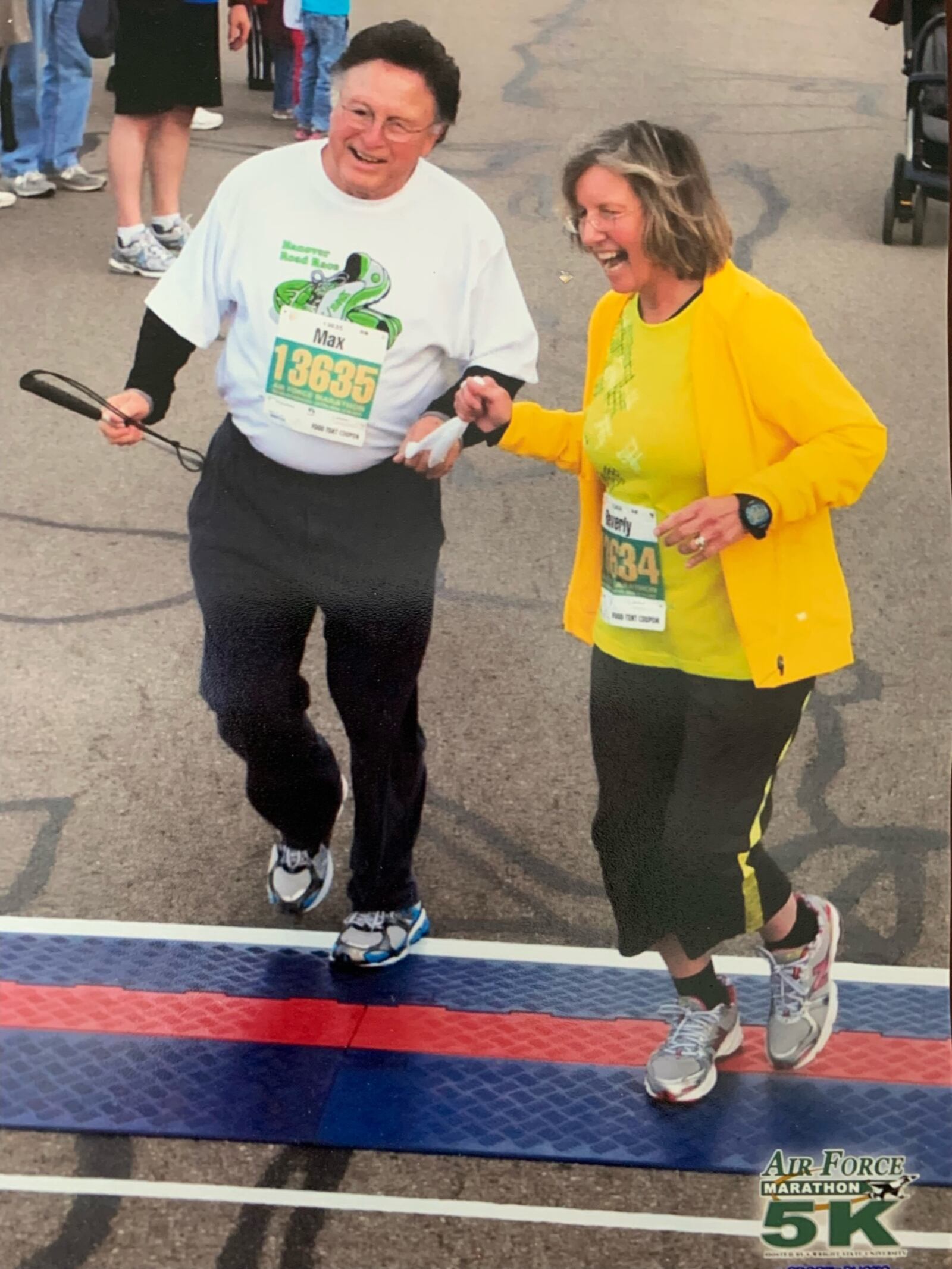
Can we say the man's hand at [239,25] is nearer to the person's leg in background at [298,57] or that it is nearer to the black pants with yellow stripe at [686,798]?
the person's leg in background at [298,57]

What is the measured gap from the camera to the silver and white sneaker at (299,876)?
6.84 feet

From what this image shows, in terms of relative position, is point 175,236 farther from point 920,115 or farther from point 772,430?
point 920,115

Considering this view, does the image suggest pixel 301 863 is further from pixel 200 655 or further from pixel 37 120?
pixel 37 120

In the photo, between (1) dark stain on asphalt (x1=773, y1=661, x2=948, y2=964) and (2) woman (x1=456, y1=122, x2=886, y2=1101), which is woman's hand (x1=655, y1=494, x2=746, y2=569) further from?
(1) dark stain on asphalt (x1=773, y1=661, x2=948, y2=964)

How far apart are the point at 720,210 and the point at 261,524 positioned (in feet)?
2.03

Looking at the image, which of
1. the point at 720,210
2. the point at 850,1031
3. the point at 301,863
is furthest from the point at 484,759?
the point at 720,210

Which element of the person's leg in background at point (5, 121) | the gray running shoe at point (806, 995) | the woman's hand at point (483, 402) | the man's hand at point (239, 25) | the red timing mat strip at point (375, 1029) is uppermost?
the man's hand at point (239, 25)

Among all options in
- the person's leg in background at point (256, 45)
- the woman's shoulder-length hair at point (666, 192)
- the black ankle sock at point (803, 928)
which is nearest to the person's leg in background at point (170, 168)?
the person's leg in background at point (256, 45)

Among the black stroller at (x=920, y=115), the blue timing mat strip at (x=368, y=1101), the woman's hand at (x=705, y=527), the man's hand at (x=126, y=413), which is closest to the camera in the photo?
the black stroller at (x=920, y=115)

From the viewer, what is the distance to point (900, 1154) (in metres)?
1.91

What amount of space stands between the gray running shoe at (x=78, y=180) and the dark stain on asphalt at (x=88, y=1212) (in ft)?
3.61

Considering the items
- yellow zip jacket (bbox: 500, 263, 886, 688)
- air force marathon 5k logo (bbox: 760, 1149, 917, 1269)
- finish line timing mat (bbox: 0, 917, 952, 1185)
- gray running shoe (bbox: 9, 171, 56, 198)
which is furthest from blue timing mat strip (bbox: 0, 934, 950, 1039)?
gray running shoe (bbox: 9, 171, 56, 198)

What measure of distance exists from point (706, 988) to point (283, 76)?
114cm

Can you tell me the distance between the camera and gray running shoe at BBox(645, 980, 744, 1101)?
1.99 m
